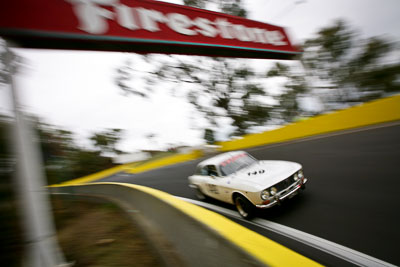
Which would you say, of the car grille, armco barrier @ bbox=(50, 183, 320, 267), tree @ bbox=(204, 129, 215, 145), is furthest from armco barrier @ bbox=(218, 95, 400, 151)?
tree @ bbox=(204, 129, 215, 145)

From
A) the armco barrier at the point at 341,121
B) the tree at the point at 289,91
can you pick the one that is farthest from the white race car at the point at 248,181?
the tree at the point at 289,91

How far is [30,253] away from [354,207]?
202 inches

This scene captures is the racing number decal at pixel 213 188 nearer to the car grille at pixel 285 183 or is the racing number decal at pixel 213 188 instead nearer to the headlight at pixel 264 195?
the headlight at pixel 264 195

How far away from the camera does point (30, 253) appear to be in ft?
10.5

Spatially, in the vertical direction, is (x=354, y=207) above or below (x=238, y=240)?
below

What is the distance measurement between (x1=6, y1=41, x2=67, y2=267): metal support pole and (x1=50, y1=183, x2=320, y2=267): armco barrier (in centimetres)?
158

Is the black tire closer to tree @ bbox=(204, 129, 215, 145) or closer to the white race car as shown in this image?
the white race car

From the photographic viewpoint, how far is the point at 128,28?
377 cm

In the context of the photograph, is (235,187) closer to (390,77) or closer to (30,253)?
(30,253)

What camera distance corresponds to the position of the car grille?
14.2 feet

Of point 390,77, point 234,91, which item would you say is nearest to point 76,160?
point 234,91

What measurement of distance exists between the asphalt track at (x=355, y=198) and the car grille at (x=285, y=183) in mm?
510

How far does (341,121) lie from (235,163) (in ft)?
22.5

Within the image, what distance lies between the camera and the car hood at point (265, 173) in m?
4.36
